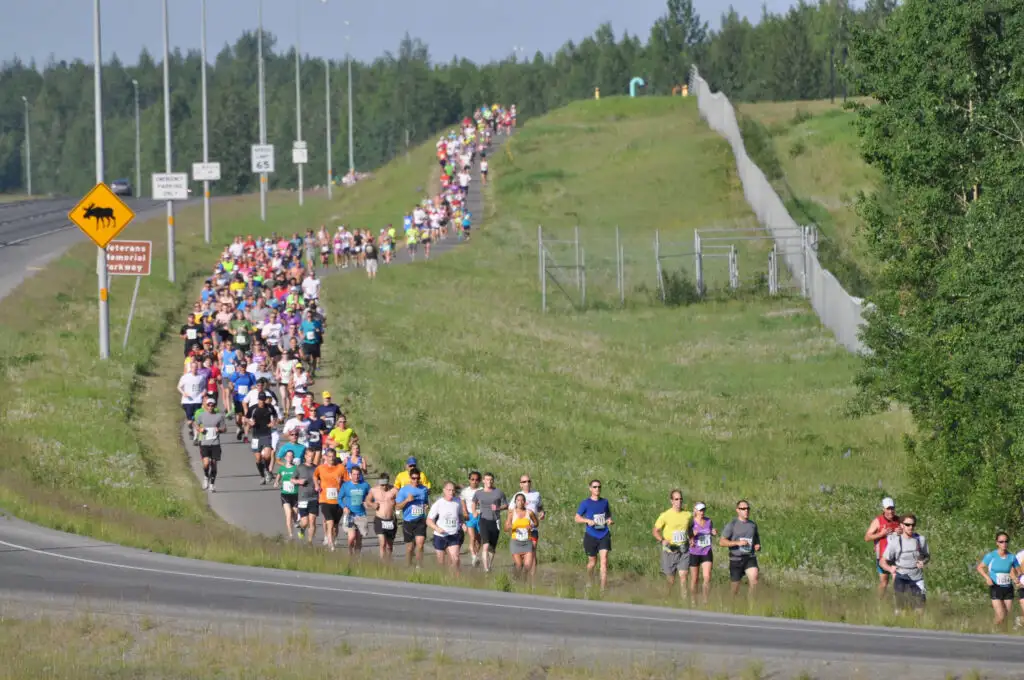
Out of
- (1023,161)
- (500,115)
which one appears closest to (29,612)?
(1023,161)

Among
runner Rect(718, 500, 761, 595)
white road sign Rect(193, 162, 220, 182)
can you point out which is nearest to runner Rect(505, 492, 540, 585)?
runner Rect(718, 500, 761, 595)

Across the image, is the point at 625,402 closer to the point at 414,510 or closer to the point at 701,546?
the point at 414,510

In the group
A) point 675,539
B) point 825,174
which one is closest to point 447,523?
point 675,539

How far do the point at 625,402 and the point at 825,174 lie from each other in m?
42.9

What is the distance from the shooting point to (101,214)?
3434 centimetres

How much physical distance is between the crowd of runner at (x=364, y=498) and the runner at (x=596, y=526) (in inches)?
0.7

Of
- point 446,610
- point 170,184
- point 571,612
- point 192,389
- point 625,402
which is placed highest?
point 170,184

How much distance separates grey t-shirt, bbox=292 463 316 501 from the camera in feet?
74.0

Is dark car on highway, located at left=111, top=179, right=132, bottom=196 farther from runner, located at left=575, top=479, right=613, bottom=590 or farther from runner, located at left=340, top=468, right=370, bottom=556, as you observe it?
runner, located at left=575, top=479, right=613, bottom=590

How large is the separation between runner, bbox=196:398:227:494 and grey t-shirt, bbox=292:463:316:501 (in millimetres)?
3279

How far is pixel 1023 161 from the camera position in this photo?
75.1 ft

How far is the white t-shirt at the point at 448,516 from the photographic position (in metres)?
20.8

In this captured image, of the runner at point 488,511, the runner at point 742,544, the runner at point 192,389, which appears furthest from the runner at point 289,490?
the runner at point 192,389

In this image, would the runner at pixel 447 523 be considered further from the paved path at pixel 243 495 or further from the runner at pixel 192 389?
the runner at pixel 192 389
